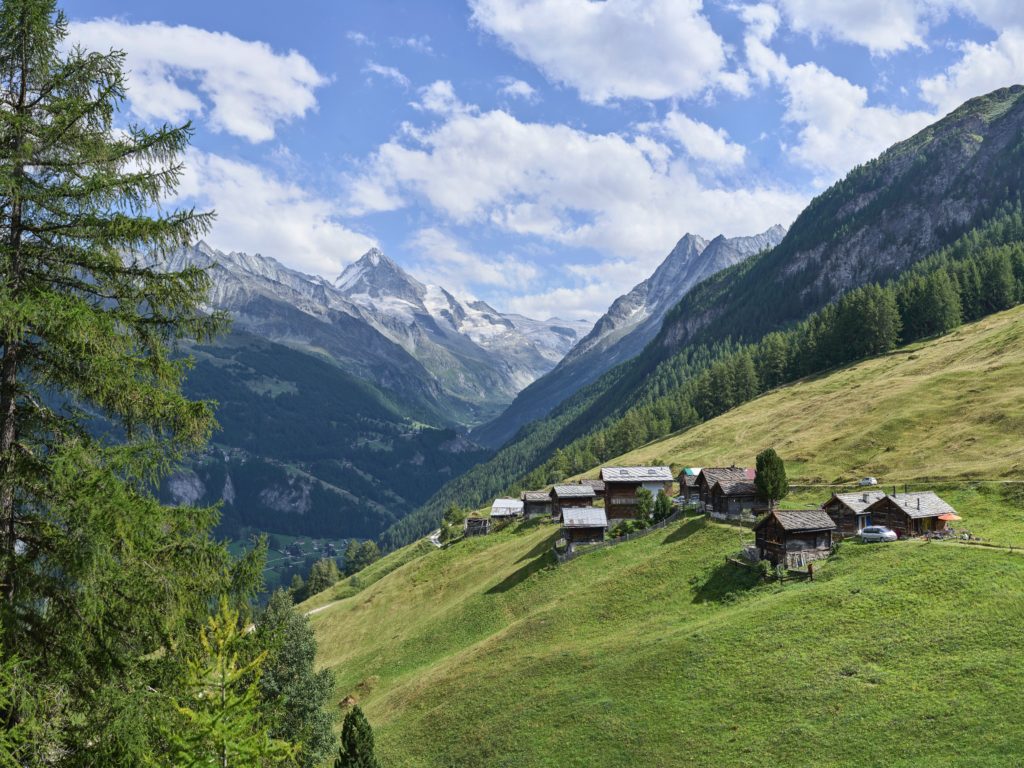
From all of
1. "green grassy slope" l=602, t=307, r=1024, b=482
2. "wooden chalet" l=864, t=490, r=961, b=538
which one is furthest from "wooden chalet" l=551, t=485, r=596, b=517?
"wooden chalet" l=864, t=490, r=961, b=538

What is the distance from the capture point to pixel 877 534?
184 feet

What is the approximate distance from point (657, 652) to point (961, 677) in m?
18.5

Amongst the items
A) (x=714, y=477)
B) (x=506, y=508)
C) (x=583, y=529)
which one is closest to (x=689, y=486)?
(x=714, y=477)

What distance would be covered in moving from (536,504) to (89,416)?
10304 cm

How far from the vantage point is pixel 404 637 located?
237 feet

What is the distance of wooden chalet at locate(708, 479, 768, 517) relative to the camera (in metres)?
71.5

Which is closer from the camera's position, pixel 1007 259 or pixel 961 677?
pixel 961 677

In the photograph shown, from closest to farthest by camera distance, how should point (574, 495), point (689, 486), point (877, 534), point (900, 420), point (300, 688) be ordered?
point (300, 688) < point (877, 534) < point (689, 486) < point (900, 420) < point (574, 495)

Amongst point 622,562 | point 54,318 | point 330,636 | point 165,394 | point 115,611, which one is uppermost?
point 54,318

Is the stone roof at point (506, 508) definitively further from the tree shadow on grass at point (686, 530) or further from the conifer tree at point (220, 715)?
the conifer tree at point (220, 715)

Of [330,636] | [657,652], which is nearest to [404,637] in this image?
[330,636]

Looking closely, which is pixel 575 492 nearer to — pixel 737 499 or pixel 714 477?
pixel 714 477

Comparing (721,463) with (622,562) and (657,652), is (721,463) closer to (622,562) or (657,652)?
(622,562)

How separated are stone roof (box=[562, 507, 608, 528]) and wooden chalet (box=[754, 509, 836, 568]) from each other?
76.6 feet
